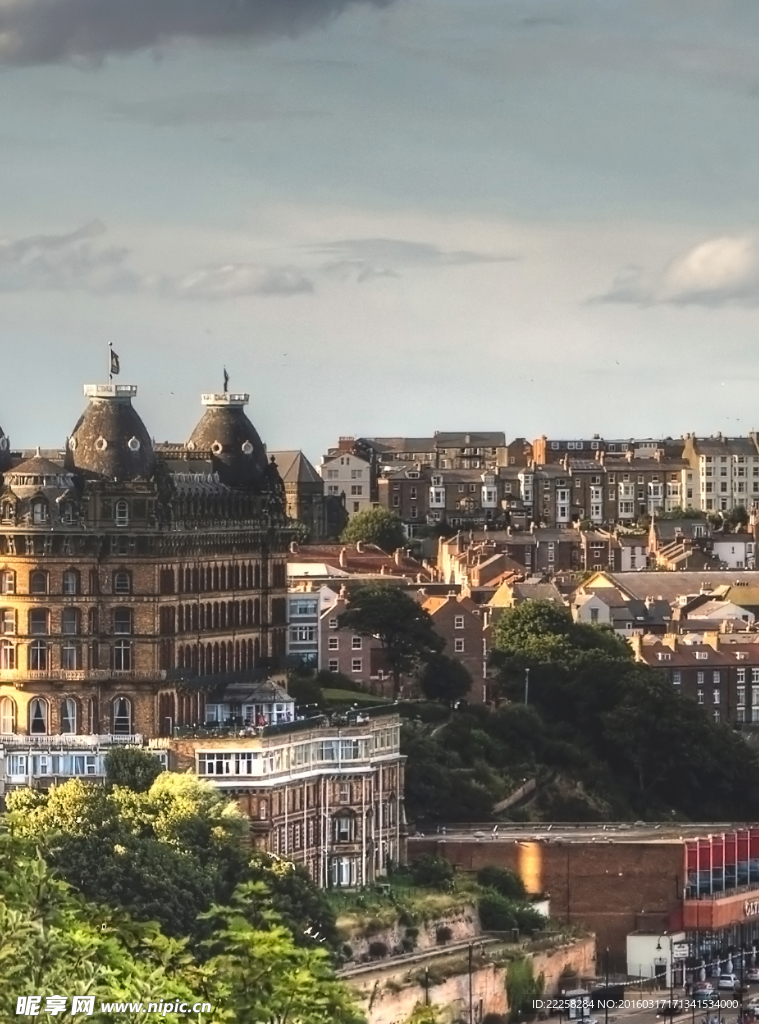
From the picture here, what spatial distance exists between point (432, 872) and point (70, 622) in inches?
447

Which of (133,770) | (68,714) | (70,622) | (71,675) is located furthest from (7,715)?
(133,770)

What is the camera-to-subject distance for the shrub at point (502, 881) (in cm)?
11831

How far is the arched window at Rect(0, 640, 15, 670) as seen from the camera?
120 m

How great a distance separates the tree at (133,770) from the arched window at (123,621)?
293 inches

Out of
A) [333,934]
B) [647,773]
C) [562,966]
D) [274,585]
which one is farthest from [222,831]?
[647,773]

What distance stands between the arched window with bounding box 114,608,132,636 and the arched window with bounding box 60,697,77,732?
6.92 feet

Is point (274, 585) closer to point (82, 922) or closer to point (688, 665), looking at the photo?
point (688, 665)

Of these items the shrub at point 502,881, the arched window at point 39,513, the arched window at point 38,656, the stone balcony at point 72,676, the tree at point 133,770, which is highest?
the arched window at point 39,513

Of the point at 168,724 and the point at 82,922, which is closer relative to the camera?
the point at 82,922

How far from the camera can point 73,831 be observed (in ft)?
341

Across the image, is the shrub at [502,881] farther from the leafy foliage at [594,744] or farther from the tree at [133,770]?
the leafy foliage at [594,744]

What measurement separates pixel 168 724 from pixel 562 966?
1257cm

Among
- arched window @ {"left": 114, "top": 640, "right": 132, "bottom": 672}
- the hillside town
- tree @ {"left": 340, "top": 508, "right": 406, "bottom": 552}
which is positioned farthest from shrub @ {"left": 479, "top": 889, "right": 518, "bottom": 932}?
tree @ {"left": 340, "top": 508, "right": 406, "bottom": 552}

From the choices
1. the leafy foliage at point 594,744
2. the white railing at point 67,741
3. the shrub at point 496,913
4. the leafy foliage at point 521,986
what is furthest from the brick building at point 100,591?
the leafy foliage at point 521,986
